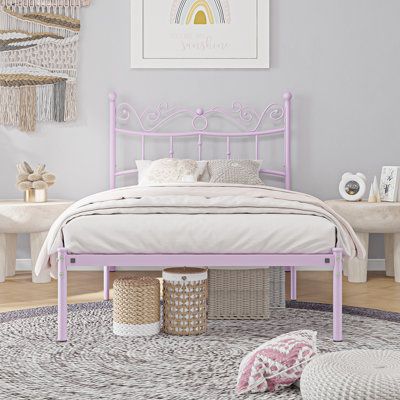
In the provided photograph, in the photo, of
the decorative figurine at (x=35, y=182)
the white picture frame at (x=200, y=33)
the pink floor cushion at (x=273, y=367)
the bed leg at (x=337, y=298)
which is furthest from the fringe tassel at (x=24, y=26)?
the pink floor cushion at (x=273, y=367)

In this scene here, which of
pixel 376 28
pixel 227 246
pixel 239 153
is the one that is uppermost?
pixel 376 28

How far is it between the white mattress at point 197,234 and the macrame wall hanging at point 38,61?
2194mm

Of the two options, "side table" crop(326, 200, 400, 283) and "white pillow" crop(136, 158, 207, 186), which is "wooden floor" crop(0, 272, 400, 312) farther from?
"white pillow" crop(136, 158, 207, 186)

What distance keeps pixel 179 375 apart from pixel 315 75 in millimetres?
3037

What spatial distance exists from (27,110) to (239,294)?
2344mm

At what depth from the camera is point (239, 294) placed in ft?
11.8

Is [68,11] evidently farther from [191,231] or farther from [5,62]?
[191,231]

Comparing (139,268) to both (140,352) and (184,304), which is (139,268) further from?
(140,352)

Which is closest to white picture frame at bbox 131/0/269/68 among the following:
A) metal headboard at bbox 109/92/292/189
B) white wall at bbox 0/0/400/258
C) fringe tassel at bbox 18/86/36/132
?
white wall at bbox 0/0/400/258

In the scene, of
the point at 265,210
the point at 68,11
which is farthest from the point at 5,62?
the point at 265,210

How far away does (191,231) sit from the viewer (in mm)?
3125

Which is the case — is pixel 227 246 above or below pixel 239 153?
below

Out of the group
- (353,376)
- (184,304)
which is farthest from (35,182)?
(353,376)

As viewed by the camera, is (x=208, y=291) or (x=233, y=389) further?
(x=208, y=291)
